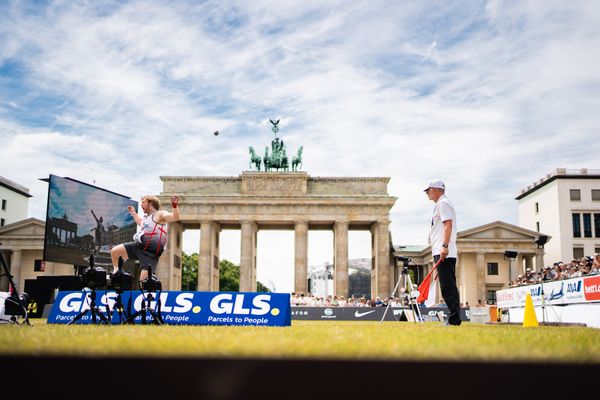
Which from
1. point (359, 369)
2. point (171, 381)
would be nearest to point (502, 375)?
point (359, 369)

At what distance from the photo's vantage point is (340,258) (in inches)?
2707

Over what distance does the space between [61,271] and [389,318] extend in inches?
1878

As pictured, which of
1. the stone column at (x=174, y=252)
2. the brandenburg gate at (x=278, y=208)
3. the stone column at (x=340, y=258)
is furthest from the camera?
the stone column at (x=174, y=252)

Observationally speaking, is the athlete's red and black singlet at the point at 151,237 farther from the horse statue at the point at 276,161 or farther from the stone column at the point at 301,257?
the horse statue at the point at 276,161

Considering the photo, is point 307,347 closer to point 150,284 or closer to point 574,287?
point 150,284

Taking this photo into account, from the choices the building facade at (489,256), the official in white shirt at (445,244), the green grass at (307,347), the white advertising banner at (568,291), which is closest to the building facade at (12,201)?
the building facade at (489,256)

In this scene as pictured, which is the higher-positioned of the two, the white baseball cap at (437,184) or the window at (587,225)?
the window at (587,225)

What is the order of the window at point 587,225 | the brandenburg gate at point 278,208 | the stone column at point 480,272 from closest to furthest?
1. the brandenburg gate at point 278,208
2. the stone column at point 480,272
3. the window at point 587,225

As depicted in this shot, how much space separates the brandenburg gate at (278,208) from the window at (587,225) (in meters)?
26.7

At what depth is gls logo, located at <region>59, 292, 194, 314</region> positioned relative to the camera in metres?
12.2

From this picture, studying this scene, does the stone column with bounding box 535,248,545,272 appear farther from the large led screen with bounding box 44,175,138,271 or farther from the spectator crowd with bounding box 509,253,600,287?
the large led screen with bounding box 44,175,138,271

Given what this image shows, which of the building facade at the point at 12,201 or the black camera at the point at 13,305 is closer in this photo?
the black camera at the point at 13,305

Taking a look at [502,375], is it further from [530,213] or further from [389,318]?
[530,213]

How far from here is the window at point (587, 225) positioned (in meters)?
74.2
